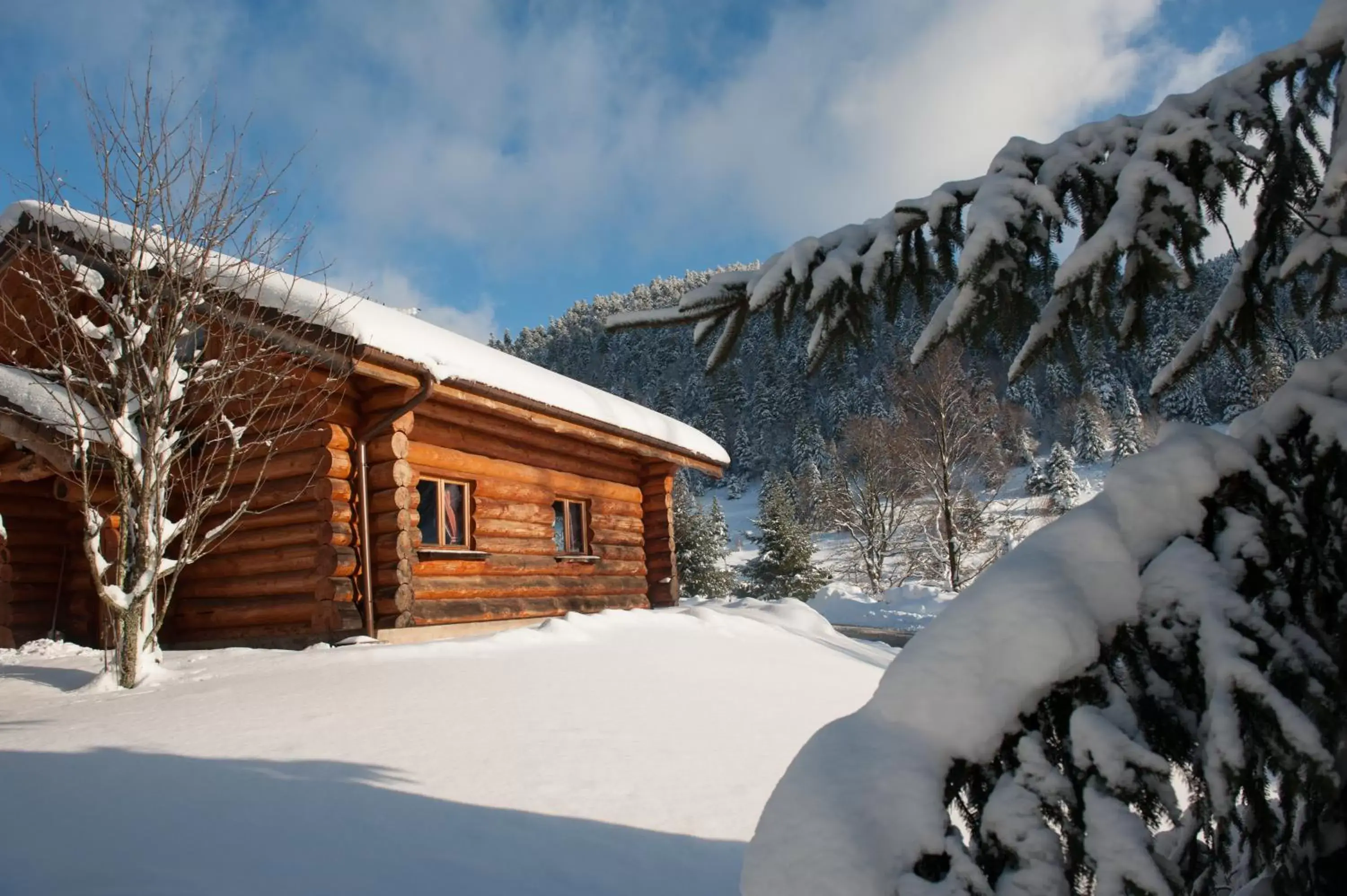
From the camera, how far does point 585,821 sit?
3795mm

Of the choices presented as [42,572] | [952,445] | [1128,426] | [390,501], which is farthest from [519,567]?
[1128,426]

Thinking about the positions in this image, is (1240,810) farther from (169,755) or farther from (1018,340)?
(169,755)

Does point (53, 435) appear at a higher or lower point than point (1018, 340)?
higher

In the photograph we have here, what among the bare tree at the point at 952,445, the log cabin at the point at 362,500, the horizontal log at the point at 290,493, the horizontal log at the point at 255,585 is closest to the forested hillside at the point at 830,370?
the bare tree at the point at 952,445

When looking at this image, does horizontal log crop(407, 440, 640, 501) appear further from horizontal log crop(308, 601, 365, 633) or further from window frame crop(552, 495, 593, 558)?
horizontal log crop(308, 601, 365, 633)

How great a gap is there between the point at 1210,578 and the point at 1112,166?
1.35 m

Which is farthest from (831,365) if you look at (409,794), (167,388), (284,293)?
(284,293)

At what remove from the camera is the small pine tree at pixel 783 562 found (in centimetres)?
2512

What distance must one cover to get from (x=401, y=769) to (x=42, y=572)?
8065 mm

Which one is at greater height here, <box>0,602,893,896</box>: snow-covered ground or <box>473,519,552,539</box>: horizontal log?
<box>473,519,552,539</box>: horizontal log

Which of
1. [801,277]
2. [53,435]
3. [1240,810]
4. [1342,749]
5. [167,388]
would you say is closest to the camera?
[1342,749]

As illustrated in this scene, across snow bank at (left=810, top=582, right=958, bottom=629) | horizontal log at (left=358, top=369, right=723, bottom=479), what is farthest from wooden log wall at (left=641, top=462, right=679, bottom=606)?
snow bank at (left=810, top=582, right=958, bottom=629)

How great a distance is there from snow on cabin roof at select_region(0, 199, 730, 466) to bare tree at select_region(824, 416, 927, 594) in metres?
15.1

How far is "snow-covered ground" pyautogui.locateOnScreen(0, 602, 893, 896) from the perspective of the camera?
310 cm
